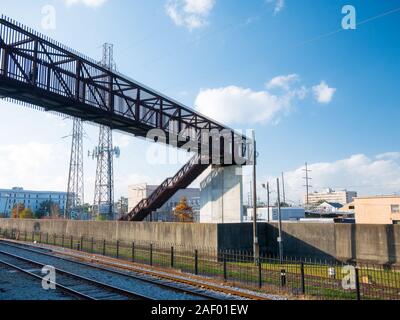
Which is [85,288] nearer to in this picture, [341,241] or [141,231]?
[141,231]

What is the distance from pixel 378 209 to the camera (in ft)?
173

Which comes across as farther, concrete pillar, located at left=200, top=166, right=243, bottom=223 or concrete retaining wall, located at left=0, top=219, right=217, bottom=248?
concrete pillar, located at left=200, top=166, right=243, bottom=223

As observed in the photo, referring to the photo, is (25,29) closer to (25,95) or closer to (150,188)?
(25,95)

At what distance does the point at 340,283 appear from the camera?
1540 centimetres

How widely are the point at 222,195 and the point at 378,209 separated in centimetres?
2749

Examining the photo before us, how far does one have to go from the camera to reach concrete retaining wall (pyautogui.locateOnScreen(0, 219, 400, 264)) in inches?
910

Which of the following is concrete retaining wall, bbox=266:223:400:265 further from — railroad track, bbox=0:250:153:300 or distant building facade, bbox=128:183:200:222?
distant building facade, bbox=128:183:200:222

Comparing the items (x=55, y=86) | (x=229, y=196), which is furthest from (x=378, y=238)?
(x=55, y=86)

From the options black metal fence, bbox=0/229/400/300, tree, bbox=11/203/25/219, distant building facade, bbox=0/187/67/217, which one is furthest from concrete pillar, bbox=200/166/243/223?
distant building facade, bbox=0/187/67/217

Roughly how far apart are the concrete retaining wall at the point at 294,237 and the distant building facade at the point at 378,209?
96.1 feet

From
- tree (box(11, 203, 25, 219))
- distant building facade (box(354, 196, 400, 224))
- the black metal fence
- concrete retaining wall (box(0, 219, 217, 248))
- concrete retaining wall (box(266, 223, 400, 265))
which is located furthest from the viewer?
tree (box(11, 203, 25, 219))

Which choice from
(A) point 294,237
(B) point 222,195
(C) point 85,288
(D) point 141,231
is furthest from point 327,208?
(C) point 85,288

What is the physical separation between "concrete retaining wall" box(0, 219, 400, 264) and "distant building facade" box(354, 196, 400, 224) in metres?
29.3

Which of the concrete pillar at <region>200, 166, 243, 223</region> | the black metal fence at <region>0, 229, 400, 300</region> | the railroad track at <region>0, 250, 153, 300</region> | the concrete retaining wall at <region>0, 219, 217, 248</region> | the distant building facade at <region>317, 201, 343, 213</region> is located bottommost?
the black metal fence at <region>0, 229, 400, 300</region>
